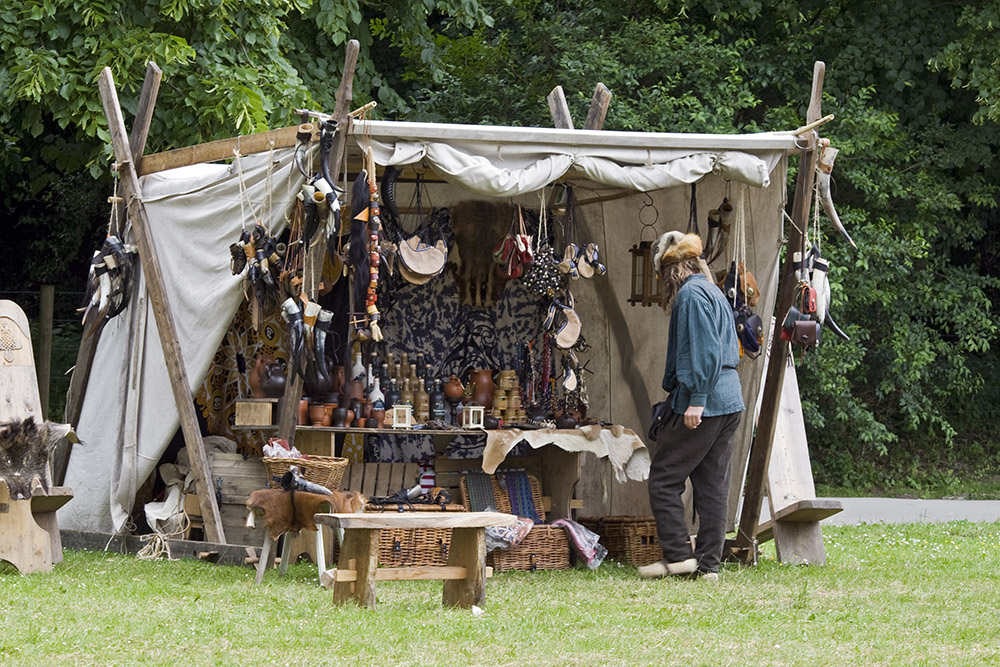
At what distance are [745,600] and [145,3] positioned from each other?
614 centimetres

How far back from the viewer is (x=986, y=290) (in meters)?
14.4

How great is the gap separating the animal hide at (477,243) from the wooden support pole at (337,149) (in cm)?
169

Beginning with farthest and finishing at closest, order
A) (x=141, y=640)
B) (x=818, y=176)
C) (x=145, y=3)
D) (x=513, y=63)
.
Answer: (x=513, y=63) → (x=145, y=3) → (x=818, y=176) → (x=141, y=640)

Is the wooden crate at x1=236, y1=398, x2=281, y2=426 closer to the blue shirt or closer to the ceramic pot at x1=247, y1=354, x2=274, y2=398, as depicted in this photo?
the ceramic pot at x1=247, y1=354, x2=274, y2=398

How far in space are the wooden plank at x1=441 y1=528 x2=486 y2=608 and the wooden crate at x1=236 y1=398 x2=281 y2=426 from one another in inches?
77.4

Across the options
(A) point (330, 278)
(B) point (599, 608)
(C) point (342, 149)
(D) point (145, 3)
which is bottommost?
(B) point (599, 608)

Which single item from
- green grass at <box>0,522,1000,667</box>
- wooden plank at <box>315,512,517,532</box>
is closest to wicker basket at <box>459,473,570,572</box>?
green grass at <box>0,522,1000,667</box>

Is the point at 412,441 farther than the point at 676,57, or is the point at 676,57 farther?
the point at 676,57

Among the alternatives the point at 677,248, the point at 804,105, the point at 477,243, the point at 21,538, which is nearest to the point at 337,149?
the point at 677,248

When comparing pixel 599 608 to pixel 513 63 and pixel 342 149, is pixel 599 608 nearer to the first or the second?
pixel 342 149

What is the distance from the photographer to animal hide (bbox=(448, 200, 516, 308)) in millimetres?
7930

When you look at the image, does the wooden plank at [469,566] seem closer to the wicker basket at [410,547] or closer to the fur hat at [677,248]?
the wicker basket at [410,547]

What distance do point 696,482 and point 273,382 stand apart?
7.47 feet

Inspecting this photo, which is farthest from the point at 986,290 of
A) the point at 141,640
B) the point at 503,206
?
the point at 141,640
